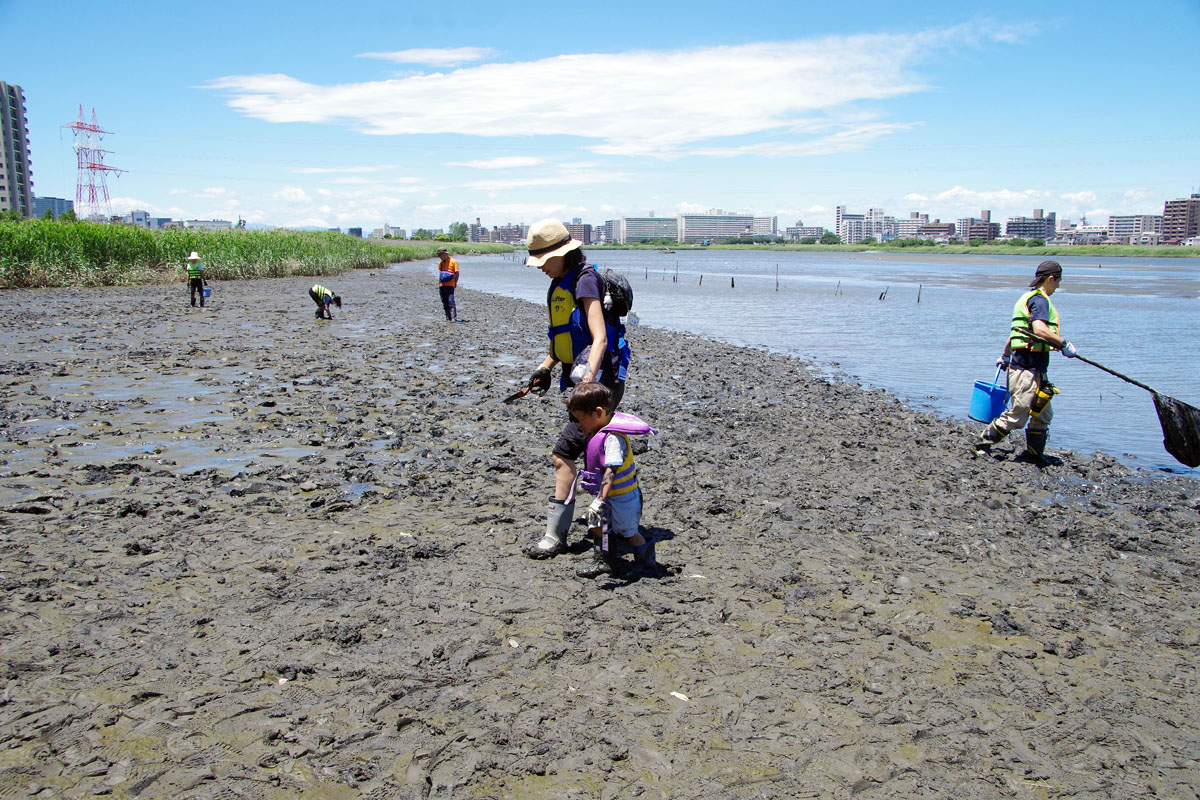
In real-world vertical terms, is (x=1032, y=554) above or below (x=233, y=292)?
below

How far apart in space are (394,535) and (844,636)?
129 inches

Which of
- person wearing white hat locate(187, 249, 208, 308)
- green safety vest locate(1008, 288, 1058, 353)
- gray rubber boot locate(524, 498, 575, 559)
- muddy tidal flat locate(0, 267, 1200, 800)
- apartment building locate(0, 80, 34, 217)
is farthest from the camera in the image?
apartment building locate(0, 80, 34, 217)

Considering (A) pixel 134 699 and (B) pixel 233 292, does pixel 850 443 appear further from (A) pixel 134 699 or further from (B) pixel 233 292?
(B) pixel 233 292

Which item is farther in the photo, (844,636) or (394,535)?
(394,535)

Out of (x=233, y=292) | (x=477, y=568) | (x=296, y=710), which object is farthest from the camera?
(x=233, y=292)

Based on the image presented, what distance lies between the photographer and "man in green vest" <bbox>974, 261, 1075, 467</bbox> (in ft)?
27.3

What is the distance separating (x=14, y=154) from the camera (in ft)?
525

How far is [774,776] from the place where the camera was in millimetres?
3215

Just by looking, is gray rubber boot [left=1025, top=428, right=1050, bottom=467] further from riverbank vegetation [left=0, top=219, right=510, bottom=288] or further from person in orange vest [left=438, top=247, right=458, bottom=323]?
riverbank vegetation [left=0, top=219, right=510, bottom=288]

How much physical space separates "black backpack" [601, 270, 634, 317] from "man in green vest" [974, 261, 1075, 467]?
540cm

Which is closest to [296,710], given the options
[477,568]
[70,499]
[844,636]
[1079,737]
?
[477,568]

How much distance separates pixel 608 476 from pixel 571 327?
1.01m

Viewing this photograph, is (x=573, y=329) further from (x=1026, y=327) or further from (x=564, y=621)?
(x=1026, y=327)

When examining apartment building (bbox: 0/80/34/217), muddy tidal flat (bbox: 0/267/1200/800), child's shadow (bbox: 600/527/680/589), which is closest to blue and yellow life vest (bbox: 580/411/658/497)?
child's shadow (bbox: 600/527/680/589)
